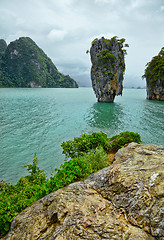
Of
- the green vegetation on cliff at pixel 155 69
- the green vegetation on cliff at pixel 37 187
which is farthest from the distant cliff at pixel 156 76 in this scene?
the green vegetation on cliff at pixel 37 187

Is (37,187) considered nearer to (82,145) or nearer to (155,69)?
(82,145)

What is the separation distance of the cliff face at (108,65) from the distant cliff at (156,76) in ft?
56.2

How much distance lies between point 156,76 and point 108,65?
24.7 m

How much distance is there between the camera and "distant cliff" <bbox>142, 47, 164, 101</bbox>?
53.5 m

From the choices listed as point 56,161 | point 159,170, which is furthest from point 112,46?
point 159,170

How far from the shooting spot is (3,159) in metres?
10.8

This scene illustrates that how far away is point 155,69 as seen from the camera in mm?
55250

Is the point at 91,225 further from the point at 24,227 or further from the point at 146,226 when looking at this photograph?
the point at 24,227

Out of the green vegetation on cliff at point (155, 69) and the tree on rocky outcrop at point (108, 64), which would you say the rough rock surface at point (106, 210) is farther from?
the green vegetation on cliff at point (155, 69)

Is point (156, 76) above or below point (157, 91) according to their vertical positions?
above

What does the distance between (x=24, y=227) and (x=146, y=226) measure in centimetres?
276

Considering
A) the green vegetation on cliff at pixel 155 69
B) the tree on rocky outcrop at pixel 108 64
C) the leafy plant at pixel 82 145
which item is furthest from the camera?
the green vegetation on cliff at pixel 155 69

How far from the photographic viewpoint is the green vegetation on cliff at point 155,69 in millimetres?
53150

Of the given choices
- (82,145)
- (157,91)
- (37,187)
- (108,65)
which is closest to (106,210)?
(37,187)
